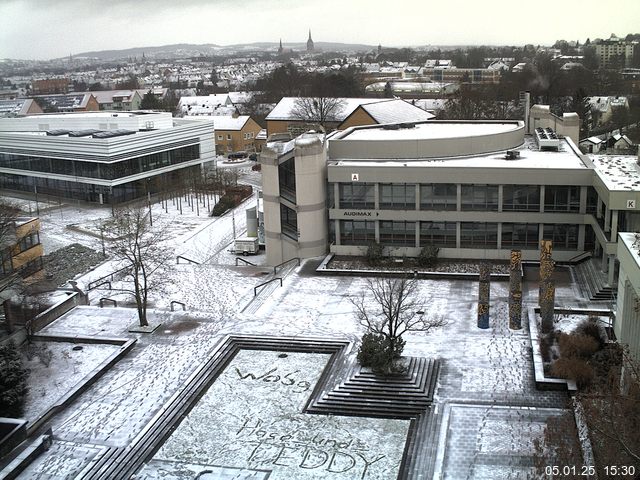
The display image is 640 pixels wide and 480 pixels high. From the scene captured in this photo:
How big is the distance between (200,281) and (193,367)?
10827mm

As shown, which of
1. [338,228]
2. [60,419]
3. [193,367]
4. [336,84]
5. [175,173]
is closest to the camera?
[60,419]

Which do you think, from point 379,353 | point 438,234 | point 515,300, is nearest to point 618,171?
point 438,234

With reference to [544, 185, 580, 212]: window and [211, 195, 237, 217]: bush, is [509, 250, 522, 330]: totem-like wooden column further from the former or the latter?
[211, 195, 237, 217]: bush

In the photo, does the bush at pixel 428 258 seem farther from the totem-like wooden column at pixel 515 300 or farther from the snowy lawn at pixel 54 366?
the snowy lawn at pixel 54 366

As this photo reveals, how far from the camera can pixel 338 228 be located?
1566 inches

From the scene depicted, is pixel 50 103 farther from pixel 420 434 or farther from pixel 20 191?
pixel 420 434

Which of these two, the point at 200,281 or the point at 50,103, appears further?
the point at 50,103

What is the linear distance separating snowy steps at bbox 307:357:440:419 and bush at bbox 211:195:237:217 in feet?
96.0

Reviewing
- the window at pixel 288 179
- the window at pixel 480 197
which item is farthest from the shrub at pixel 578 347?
the window at pixel 288 179

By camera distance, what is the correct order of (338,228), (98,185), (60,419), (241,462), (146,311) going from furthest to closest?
(98,185)
(338,228)
(146,311)
(60,419)
(241,462)

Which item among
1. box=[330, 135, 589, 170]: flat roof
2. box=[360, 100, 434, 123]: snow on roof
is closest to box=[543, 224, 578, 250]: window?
box=[330, 135, 589, 170]: flat roof

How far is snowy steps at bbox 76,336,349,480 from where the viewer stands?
20.9 metres

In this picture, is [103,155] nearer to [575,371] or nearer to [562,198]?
[562,198]

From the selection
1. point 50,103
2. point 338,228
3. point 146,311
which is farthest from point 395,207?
point 50,103
